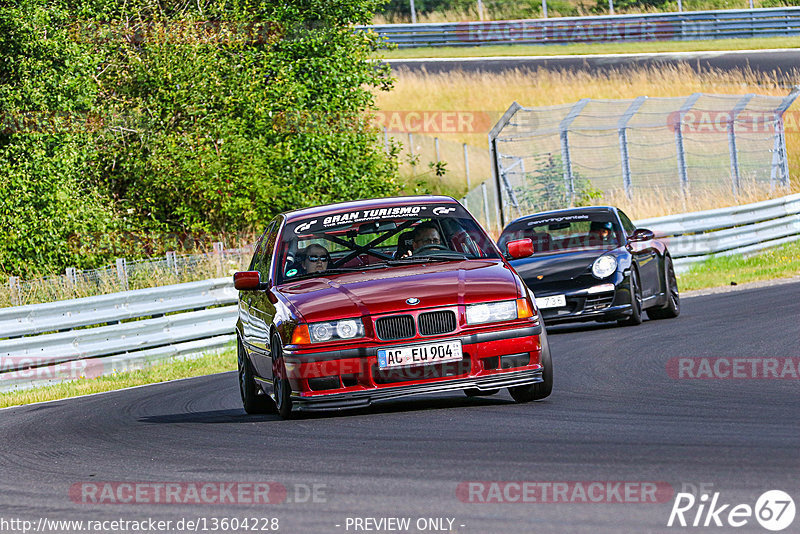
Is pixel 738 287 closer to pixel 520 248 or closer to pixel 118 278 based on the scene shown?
pixel 118 278

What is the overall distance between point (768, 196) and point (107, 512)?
24215mm

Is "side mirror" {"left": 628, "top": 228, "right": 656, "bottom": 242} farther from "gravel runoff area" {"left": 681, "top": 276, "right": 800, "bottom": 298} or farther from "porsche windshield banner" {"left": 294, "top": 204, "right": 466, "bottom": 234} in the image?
"porsche windshield banner" {"left": 294, "top": 204, "right": 466, "bottom": 234}

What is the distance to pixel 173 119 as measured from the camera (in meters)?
25.2

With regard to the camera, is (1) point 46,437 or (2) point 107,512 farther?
(1) point 46,437

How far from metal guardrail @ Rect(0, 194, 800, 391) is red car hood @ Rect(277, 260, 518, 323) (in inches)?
260

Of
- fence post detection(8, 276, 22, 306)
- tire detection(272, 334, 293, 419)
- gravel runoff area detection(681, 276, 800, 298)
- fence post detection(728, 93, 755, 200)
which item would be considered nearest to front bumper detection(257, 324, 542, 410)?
tire detection(272, 334, 293, 419)

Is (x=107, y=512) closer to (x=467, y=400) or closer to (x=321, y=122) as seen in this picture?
(x=467, y=400)

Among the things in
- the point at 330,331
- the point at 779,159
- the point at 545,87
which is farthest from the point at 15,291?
the point at 545,87

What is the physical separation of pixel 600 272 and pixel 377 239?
18.7ft

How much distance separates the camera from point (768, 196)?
28.4 m

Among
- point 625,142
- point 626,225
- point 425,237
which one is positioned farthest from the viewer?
point 625,142

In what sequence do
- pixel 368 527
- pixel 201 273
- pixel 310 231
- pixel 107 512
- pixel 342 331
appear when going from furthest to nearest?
pixel 201 273 → pixel 310 231 → pixel 342 331 → pixel 107 512 → pixel 368 527

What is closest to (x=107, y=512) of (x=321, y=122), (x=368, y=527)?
(x=368, y=527)

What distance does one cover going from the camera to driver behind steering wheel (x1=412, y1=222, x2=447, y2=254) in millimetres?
9711
